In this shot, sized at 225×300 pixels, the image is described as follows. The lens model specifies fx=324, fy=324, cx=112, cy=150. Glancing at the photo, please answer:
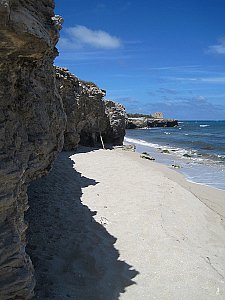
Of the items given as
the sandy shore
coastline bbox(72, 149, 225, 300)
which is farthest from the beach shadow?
coastline bbox(72, 149, 225, 300)

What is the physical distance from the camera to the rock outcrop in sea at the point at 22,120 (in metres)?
4.20

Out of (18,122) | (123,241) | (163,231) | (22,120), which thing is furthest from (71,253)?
(18,122)

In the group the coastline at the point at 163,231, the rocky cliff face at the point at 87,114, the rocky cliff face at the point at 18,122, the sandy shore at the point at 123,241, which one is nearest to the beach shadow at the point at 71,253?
the sandy shore at the point at 123,241

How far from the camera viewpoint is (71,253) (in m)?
7.31

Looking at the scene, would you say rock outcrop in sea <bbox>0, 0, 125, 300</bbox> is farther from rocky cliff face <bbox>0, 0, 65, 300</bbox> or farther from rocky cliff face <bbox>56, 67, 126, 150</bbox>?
rocky cliff face <bbox>56, 67, 126, 150</bbox>

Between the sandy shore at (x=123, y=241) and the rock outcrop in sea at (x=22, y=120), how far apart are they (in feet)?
4.67

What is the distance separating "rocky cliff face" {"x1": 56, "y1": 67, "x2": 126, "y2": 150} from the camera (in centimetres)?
2336

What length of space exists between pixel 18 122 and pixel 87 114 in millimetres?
21828

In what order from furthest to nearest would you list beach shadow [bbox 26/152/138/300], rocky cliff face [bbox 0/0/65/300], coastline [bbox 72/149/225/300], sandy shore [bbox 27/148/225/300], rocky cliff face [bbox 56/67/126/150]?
rocky cliff face [bbox 56/67/126/150], coastline [bbox 72/149/225/300], sandy shore [bbox 27/148/225/300], beach shadow [bbox 26/152/138/300], rocky cliff face [bbox 0/0/65/300]

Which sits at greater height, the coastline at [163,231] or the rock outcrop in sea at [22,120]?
the rock outcrop in sea at [22,120]

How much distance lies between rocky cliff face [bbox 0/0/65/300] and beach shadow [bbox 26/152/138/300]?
1.32 meters

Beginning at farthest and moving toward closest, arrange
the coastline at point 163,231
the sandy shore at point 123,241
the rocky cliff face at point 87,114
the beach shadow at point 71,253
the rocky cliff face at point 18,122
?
the rocky cliff face at point 87,114 → the coastline at point 163,231 → the sandy shore at point 123,241 → the beach shadow at point 71,253 → the rocky cliff face at point 18,122

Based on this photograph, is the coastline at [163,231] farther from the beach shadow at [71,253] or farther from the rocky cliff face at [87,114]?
the rocky cliff face at [87,114]

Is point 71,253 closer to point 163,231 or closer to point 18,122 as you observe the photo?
point 163,231
